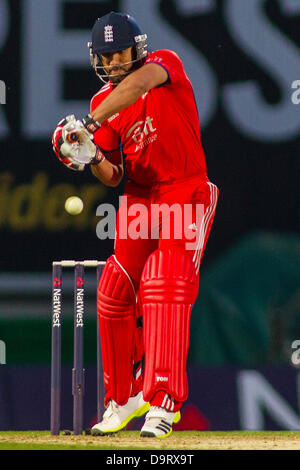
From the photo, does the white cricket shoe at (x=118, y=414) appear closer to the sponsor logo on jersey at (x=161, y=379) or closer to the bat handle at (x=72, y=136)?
the sponsor logo on jersey at (x=161, y=379)

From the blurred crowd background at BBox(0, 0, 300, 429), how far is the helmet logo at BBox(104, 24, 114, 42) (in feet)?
4.69

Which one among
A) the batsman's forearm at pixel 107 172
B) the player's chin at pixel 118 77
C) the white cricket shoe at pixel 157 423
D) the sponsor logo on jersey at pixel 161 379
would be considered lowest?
the white cricket shoe at pixel 157 423

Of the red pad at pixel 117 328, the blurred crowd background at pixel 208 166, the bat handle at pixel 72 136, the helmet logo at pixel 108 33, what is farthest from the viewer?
the blurred crowd background at pixel 208 166

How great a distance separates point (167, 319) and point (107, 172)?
0.69 m

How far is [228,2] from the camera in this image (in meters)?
5.21

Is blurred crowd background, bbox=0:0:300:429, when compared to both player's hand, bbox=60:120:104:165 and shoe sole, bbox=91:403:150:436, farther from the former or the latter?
player's hand, bbox=60:120:104:165

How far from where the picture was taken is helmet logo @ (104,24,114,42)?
3777 mm

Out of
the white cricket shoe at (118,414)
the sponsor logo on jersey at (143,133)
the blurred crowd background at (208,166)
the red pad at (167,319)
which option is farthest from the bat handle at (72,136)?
the blurred crowd background at (208,166)

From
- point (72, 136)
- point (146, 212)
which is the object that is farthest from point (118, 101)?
point (146, 212)

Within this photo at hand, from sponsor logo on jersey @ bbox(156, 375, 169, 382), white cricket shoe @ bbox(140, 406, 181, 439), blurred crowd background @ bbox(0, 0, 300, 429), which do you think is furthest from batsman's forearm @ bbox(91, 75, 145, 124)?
blurred crowd background @ bbox(0, 0, 300, 429)

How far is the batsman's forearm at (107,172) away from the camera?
4.01 metres
